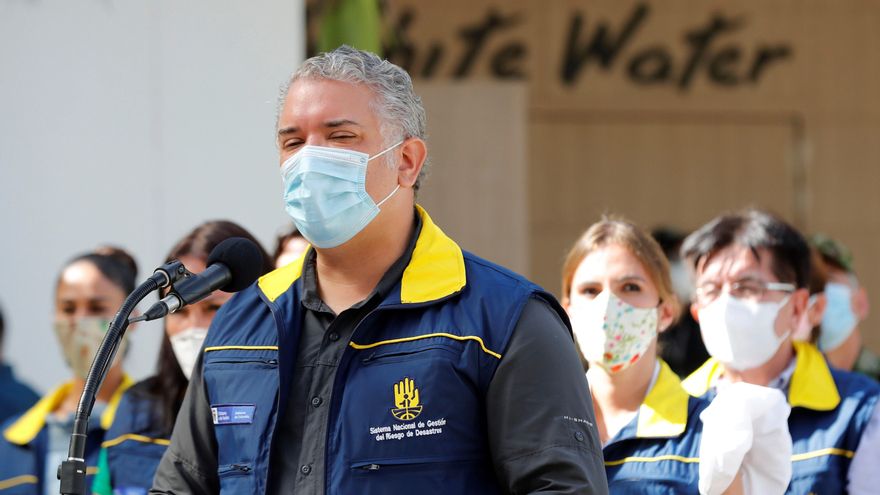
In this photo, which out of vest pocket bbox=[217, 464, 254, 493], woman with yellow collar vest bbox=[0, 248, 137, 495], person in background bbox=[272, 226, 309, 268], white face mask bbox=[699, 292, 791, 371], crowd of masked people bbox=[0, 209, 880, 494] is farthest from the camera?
person in background bbox=[272, 226, 309, 268]

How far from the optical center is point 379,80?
259cm

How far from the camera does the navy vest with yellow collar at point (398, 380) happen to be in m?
2.39

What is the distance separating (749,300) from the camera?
154 inches

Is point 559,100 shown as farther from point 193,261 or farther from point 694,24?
point 193,261

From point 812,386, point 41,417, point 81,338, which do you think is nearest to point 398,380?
point 812,386

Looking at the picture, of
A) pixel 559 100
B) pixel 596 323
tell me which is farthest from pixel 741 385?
pixel 559 100

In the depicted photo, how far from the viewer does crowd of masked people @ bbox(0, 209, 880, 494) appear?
10.9ft

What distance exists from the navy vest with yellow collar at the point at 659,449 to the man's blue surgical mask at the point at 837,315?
80.1 inches

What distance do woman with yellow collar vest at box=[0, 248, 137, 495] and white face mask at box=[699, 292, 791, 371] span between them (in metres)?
1.88

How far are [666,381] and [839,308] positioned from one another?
2.00 metres

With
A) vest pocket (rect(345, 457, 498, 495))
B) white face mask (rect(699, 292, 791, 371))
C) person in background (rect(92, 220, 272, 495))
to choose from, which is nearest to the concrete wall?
person in background (rect(92, 220, 272, 495))

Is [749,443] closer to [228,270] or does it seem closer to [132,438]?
[228,270]

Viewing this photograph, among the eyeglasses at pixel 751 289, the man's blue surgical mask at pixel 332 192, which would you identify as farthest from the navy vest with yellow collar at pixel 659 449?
the man's blue surgical mask at pixel 332 192

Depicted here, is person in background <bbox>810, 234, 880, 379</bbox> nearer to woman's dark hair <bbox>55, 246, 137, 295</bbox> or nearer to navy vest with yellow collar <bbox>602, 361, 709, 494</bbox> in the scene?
navy vest with yellow collar <bbox>602, 361, 709, 494</bbox>
